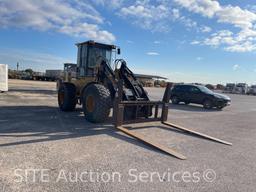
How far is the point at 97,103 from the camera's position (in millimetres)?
7895

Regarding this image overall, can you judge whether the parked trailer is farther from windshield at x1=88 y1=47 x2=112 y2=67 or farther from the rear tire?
the rear tire

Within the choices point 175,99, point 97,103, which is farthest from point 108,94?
point 175,99

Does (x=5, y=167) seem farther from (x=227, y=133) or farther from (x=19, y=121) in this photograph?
(x=227, y=133)

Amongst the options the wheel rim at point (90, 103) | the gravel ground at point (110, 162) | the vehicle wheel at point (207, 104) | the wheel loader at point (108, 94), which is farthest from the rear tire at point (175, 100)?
the wheel rim at point (90, 103)

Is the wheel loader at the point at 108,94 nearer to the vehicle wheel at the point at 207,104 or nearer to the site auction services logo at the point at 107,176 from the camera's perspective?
the site auction services logo at the point at 107,176

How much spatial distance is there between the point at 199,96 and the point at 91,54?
10.2 m

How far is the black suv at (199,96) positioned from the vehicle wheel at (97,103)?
11.3 meters

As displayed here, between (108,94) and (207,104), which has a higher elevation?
(108,94)

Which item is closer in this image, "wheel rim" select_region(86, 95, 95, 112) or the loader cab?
"wheel rim" select_region(86, 95, 95, 112)

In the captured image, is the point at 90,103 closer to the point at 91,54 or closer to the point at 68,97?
the point at 68,97

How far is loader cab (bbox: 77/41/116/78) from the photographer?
10.6 meters

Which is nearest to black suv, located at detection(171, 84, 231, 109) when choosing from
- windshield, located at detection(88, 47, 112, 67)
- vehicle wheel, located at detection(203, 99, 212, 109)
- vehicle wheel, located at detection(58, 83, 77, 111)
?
vehicle wheel, located at detection(203, 99, 212, 109)

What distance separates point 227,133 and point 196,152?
11.3 feet

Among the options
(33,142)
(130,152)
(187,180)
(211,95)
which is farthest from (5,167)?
(211,95)
